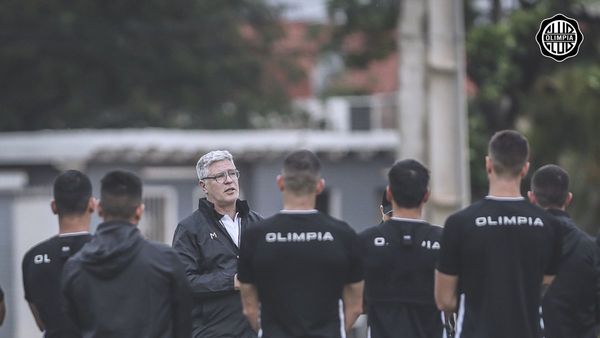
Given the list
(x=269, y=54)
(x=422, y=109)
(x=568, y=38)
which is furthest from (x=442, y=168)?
(x=269, y=54)

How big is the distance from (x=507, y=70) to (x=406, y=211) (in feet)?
44.3

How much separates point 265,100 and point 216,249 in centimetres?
2524

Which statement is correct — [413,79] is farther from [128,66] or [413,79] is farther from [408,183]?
[128,66]

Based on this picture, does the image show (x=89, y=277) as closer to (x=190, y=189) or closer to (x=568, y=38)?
(x=568, y=38)

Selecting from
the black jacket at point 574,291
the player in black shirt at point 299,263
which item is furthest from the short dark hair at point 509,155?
the black jacket at point 574,291

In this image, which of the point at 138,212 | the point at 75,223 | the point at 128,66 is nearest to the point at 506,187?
the point at 138,212

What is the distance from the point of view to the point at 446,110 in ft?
53.0

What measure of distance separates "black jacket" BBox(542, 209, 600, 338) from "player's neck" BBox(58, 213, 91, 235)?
305 cm

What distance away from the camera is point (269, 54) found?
34906 millimetres

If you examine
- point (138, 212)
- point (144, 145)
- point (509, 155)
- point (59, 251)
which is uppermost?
point (144, 145)

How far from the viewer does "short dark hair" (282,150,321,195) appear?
7090mm

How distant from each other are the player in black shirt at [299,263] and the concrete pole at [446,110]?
29.6 ft

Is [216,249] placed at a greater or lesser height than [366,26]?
lesser

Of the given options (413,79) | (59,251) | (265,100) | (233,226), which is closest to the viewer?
(59,251)
